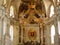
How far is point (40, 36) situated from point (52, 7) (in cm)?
433

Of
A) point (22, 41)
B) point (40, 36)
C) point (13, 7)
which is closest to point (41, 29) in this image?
point (40, 36)

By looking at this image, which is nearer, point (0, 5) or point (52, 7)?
point (0, 5)

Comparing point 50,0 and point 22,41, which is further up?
point 50,0

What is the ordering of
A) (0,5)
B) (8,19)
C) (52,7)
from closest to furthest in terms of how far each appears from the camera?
(0,5) < (8,19) < (52,7)

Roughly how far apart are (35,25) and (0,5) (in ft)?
22.3

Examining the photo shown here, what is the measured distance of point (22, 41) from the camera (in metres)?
28.0

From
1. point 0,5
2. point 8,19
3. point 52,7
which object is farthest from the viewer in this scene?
point 52,7

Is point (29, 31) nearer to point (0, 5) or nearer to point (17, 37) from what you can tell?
point (17, 37)

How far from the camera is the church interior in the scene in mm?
26406

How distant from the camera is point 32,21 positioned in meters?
29.0

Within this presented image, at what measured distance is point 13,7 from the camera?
28406mm

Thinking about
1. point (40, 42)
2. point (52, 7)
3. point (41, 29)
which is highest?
point (52, 7)

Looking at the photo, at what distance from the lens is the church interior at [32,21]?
2641 cm

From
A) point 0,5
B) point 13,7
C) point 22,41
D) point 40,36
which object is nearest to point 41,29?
point 40,36
